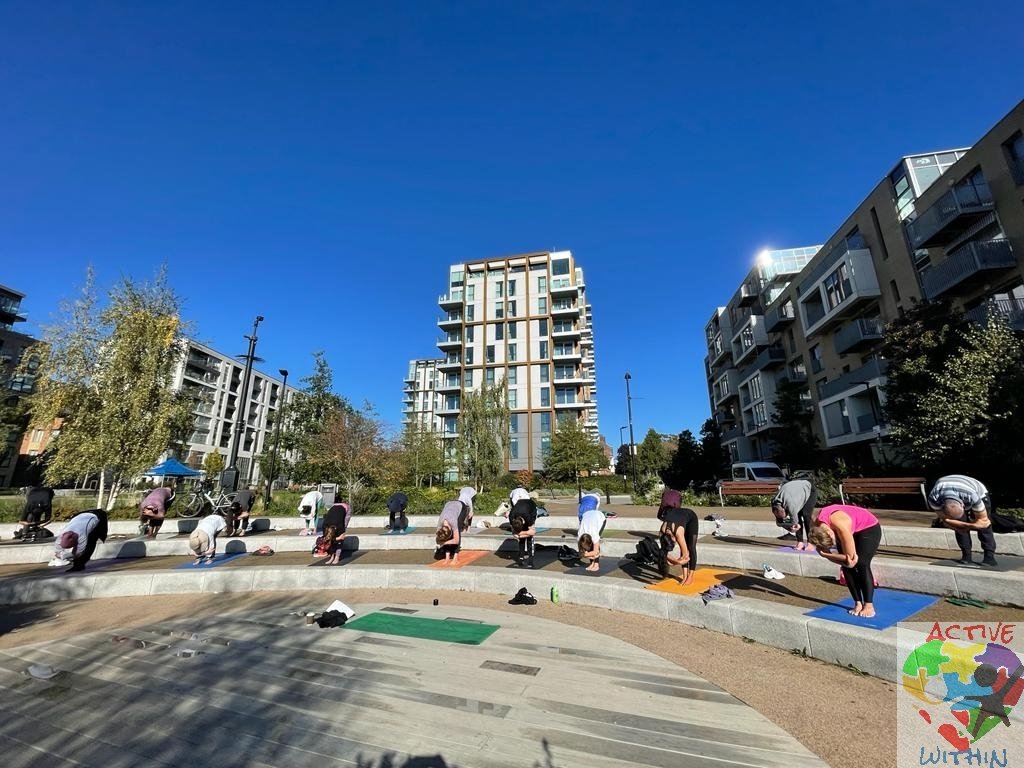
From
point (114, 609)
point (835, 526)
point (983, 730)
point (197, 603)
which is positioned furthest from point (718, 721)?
point (114, 609)

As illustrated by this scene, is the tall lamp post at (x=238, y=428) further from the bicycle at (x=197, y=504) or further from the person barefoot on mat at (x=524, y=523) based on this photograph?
the person barefoot on mat at (x=524, y=523)

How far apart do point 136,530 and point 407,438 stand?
702 inches

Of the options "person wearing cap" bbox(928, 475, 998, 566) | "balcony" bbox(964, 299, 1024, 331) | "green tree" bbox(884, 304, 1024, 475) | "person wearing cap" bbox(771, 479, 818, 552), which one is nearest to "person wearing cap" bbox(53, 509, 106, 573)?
"person wearing cap" bbox(771, 479, 818, 552)

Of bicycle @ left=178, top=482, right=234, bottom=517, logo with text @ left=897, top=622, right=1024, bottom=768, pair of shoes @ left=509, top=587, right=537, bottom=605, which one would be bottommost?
pair of shoes @ left=509, top=587, right=537, bottom=605

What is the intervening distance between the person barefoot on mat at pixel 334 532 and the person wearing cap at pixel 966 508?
11014 mm

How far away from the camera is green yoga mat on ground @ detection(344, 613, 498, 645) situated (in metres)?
5.96

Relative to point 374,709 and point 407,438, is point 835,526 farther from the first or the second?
point 407,438

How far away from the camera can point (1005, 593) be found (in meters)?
5.67

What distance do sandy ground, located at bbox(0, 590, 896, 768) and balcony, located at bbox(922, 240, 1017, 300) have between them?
78.3 feet

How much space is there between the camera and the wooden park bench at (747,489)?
18031mm

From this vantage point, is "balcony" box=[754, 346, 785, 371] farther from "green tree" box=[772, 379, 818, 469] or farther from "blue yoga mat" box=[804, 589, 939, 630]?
"blue yoga mat" box=[804, 589, 939, 630]

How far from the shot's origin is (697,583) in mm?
7367

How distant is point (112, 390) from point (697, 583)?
67.3ft

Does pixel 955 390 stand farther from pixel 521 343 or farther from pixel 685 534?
pixel 521 343
